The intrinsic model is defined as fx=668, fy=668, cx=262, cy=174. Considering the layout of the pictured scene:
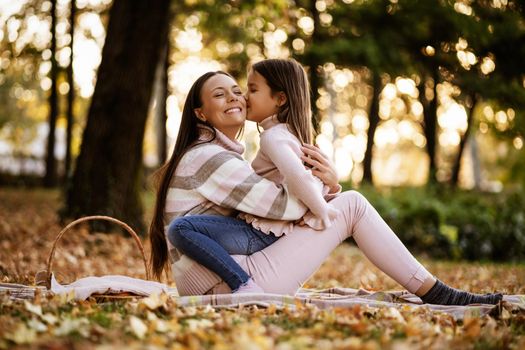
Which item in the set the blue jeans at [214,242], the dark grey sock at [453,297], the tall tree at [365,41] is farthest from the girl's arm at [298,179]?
the tall tree at [365,41]

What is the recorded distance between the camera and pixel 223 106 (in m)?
4.33

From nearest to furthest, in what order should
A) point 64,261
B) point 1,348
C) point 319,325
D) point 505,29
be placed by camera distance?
point 1,348 → point 319,325 → point 64,261 → point 505,29

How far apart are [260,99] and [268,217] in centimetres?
85

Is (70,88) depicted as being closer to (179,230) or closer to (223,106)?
(223,106)

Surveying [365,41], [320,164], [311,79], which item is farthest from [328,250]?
[311,79]

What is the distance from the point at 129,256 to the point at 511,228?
629 centimetres

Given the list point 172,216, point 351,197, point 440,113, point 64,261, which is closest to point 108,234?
point 64,261

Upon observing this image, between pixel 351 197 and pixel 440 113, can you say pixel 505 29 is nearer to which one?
pixel 351 197

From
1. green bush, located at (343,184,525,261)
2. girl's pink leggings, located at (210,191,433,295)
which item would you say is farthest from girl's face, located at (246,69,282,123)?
green bush, located at (343,184,525,261)

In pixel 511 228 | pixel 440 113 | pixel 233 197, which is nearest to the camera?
pixel 233 197

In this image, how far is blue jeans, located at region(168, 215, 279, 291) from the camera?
3.85m

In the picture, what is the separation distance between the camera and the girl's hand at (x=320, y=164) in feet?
13.9

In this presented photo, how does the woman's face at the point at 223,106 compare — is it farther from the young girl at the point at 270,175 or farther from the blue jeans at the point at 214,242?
the blue jeans at the point at 214,242

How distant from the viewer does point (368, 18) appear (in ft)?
38.9
